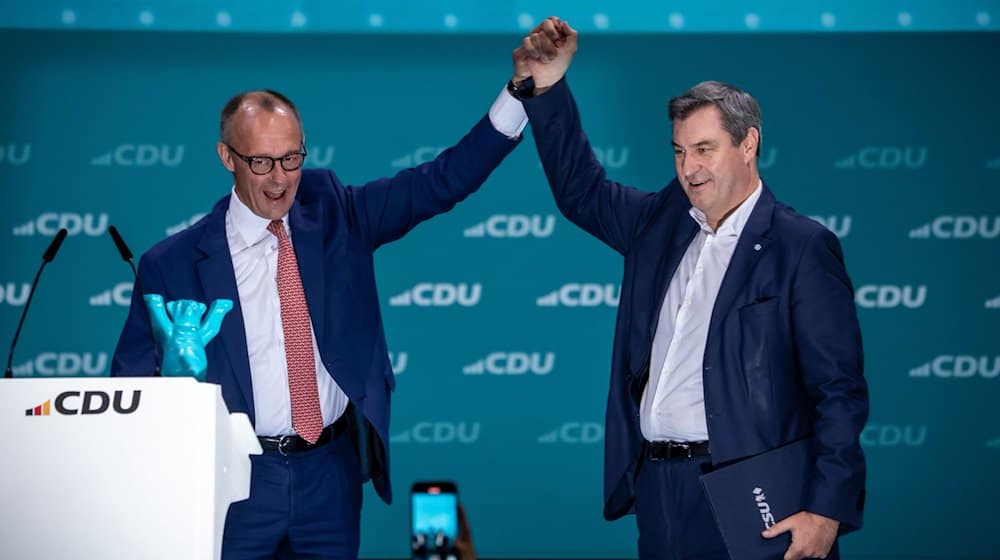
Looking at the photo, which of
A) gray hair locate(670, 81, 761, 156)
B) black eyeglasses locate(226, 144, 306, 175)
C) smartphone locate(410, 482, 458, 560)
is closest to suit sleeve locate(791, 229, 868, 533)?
gray hair locate(670, 81, 761, 156)

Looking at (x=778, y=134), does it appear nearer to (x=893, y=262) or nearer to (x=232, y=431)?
(x=893, y=262)

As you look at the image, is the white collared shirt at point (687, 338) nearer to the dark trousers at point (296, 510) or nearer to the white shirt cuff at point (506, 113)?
the white shirt cuff at point (506, 113)

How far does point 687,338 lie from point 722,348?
0.12 m

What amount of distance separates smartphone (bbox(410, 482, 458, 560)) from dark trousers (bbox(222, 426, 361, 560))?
1115 millimetres

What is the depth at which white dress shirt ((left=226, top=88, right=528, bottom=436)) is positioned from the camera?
3.23 m

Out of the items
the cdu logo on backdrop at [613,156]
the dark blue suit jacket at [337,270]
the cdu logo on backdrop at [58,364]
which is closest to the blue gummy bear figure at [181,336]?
the dark blue suit jacket at [337,270]

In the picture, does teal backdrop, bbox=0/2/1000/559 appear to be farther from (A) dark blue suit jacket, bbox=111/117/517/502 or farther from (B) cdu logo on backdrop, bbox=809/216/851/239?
(A) dark blue suit jacket, bbox=111/117/517/502

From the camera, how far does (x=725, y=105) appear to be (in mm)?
3080

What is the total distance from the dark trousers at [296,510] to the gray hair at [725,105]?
1.21 m

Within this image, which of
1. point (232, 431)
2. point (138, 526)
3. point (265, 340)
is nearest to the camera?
point (138, 526)

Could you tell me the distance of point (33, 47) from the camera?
216 inches

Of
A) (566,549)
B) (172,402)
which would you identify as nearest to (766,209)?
(172,402)

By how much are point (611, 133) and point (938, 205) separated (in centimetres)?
145

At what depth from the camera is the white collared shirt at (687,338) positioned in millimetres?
3002
